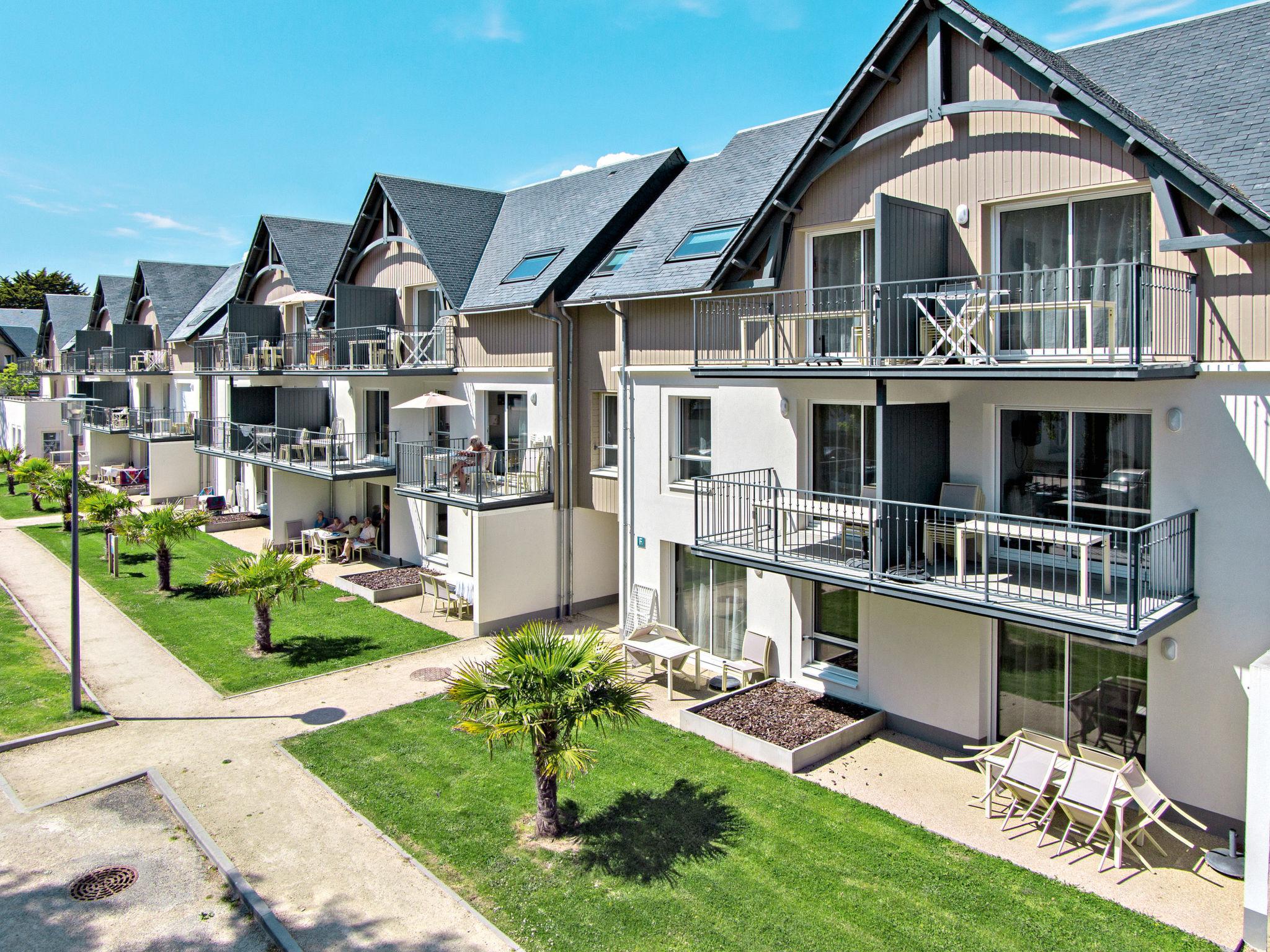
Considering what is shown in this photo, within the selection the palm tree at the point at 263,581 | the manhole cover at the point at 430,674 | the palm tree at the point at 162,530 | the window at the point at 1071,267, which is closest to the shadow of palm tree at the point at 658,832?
the manhole cover at the point at 430,674

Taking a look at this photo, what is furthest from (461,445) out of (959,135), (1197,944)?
(1197,944)

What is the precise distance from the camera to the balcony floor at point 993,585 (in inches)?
371

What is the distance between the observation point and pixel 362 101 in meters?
21.1

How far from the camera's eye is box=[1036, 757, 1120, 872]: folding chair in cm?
960

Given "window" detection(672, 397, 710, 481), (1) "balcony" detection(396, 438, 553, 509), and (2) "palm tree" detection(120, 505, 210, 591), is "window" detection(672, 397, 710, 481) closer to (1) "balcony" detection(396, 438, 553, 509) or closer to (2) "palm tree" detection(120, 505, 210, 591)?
(1) "balcony" detection(396, 438, 553, 509)

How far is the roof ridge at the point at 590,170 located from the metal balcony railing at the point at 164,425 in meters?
18.5

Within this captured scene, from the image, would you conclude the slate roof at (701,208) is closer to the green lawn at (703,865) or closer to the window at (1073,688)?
the window at (1073,688)

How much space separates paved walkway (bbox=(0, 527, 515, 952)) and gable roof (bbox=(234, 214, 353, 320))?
1346 centimetres

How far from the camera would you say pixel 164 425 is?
118ft

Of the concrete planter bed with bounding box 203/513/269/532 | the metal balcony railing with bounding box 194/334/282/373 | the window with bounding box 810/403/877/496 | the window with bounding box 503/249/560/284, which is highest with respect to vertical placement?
the window with bounding box 503/249/560/284

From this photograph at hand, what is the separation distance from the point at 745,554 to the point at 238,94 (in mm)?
18047

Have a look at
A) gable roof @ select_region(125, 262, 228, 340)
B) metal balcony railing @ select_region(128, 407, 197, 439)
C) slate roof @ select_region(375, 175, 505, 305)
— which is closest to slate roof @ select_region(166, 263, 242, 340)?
gable roof @ select_region(125, 262, 228, 340)

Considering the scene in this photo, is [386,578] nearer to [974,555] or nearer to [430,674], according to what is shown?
[430,674]

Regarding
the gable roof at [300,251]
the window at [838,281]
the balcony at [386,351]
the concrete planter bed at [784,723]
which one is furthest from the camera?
the gable roof at [300,251]
